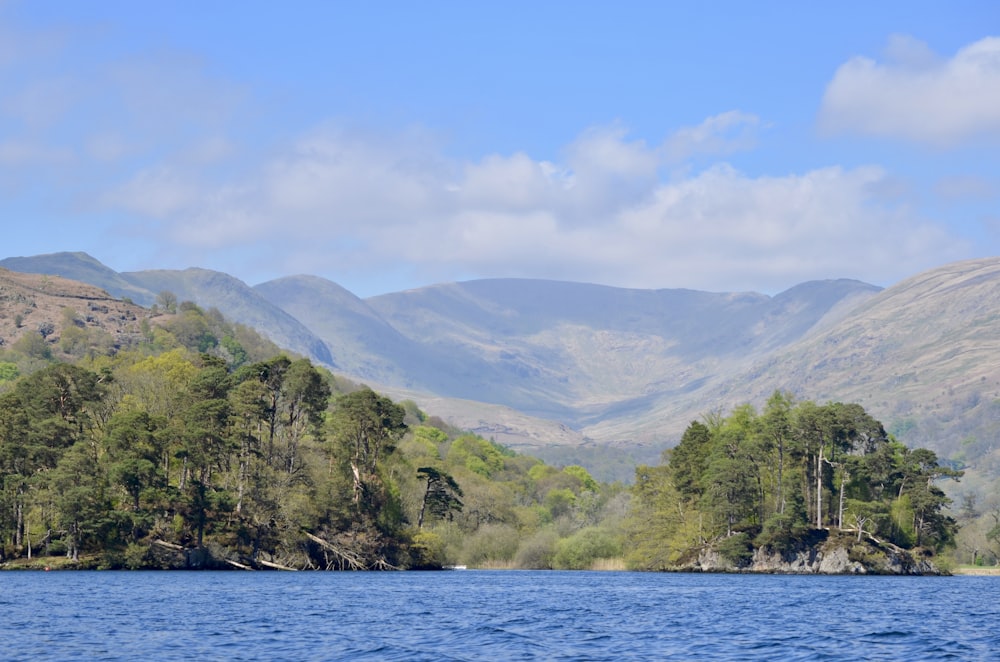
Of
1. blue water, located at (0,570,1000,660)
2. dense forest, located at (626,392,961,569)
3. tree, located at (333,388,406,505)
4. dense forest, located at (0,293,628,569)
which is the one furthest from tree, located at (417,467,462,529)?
blue water, located at (0,570,1000,660)

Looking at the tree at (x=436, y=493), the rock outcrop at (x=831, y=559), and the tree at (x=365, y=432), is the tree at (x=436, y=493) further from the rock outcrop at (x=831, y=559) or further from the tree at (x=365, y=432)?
the rock outcrop at (x=831, y=559)

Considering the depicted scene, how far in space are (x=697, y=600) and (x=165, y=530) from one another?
5990 centimetres

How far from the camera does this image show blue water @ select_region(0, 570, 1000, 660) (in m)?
50.9

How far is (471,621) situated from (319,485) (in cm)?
7285

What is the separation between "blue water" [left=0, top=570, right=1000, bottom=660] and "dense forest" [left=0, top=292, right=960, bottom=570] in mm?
18353

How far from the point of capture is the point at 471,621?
2552 inches

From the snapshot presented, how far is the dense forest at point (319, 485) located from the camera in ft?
398

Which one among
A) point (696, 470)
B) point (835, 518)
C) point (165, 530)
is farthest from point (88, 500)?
point (835, 518)

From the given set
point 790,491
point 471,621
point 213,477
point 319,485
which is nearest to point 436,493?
point 319,485

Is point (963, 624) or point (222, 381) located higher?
point (222, 381)

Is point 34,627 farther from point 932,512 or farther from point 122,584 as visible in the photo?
point 932,512

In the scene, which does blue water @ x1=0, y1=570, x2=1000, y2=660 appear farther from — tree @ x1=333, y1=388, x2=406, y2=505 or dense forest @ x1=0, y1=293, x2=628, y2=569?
tree @ x1=333, y1=388, x2=406, y2=505

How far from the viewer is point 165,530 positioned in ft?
406

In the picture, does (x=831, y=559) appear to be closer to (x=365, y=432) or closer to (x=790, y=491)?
(x=790, y=491)
